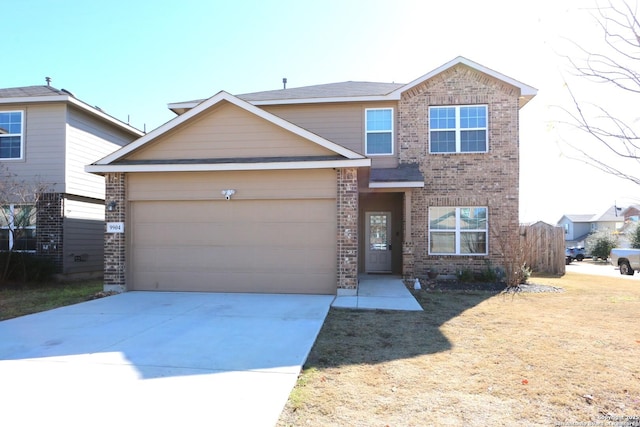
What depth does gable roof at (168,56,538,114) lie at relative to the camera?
42.4ft

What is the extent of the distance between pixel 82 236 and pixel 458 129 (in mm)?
13255

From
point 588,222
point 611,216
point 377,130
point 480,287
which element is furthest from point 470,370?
point 588,222

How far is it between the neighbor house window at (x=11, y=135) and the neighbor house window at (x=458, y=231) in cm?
1385

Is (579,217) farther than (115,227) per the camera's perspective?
Yes

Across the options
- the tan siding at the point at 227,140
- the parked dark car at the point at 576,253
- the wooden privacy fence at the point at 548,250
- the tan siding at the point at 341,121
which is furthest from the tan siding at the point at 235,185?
the parked dark car at the point at 576,253

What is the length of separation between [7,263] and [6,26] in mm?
7301

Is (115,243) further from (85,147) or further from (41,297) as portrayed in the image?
(85,147)

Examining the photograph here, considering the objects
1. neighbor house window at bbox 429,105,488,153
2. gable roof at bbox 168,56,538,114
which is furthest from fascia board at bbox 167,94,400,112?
neighbor house window at bbox 429,105,488,153

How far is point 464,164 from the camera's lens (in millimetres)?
12938

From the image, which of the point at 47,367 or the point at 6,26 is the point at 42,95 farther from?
the point at 47,367

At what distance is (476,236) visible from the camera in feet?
42.8

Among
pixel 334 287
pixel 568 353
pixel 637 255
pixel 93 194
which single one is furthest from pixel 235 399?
pixel 637 255

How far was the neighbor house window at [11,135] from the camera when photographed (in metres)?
13.4

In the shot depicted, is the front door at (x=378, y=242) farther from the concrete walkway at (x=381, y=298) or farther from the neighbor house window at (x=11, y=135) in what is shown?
the neighbor house window at (x=11, y=135)
